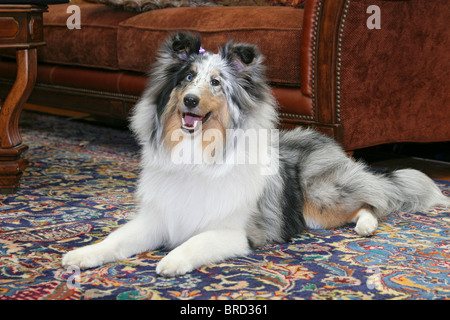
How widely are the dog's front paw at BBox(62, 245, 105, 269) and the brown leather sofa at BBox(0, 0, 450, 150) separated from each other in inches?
65.2

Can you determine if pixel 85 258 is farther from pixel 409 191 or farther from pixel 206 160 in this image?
pixel 409 191

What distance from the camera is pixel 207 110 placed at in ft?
8.20

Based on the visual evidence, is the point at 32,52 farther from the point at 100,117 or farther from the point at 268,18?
the point at 100,117

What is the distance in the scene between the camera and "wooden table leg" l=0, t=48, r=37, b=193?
3432 millimetres

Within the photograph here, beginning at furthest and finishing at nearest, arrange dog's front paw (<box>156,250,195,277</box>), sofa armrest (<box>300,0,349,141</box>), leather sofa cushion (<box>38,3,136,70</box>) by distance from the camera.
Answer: leather sofa cushion (<box>38,3,136,70</box>), sofa armrest (<box>300,0,349,141</box>), dog's front paw (<box>156,250,195,277</box>)

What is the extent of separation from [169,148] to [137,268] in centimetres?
56

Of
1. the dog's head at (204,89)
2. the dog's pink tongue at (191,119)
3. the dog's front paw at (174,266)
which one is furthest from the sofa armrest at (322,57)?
the dog's front paw at (174,266)

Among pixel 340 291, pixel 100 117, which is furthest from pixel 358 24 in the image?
pixel 100 117

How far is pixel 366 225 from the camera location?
2816 millimetres

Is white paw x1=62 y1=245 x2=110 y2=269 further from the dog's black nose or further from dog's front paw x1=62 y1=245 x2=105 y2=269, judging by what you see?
the dog's black nose

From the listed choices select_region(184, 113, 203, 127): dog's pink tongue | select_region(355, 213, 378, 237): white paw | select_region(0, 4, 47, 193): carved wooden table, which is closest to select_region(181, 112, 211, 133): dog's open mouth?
select_region(184, 113, 203, 127): dog's pink tongue

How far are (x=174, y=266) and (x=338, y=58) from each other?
1677 mm

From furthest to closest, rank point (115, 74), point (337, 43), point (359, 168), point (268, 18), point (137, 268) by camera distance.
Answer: point (115, 74), point (268, 18), point (337, 43), point (359, 168), point (137, 268)

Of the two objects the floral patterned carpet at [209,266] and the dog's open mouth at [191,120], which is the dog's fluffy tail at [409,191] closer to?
the floral patterned carpet at [209,266]
